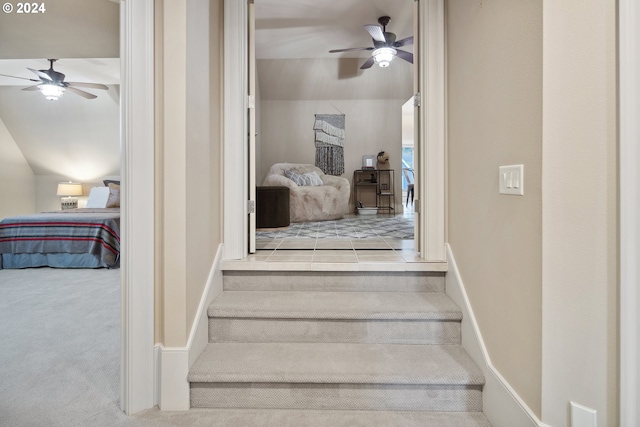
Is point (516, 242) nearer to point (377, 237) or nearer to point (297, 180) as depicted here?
point (377, 237)

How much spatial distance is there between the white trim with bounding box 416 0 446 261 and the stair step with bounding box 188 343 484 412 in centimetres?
71

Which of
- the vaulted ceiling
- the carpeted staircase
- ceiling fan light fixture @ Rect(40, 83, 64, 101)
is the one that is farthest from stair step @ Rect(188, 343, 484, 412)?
ceiling fan light fixture @ Rect(40, 83, 64, 101)

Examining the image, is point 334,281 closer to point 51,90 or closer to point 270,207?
point 270,207

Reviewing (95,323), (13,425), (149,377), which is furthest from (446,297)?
(95,323)

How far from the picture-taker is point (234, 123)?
2.02 metres

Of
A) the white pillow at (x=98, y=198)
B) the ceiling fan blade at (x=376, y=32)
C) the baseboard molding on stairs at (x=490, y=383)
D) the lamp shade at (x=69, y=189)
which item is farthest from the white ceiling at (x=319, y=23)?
the lamp shade at (x=69, y=189)

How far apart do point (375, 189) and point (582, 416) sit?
6.03 m

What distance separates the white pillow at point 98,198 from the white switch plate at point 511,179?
6256 millimetres

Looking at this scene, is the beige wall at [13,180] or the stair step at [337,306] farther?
the beige wall at [13,180]

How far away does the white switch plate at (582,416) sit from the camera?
1.02 meters

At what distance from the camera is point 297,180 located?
5.46 metres

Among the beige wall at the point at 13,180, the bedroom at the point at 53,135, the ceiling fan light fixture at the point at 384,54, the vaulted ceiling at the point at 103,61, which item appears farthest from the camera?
the beige wall at the point at 13,180

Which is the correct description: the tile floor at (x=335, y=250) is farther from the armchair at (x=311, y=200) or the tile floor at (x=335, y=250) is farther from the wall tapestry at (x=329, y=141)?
the wall tapestry at (x=329, y=141)

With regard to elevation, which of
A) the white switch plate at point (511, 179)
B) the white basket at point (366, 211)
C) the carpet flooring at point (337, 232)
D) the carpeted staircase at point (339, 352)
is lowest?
the carpeted staircase at point (339, 352)
